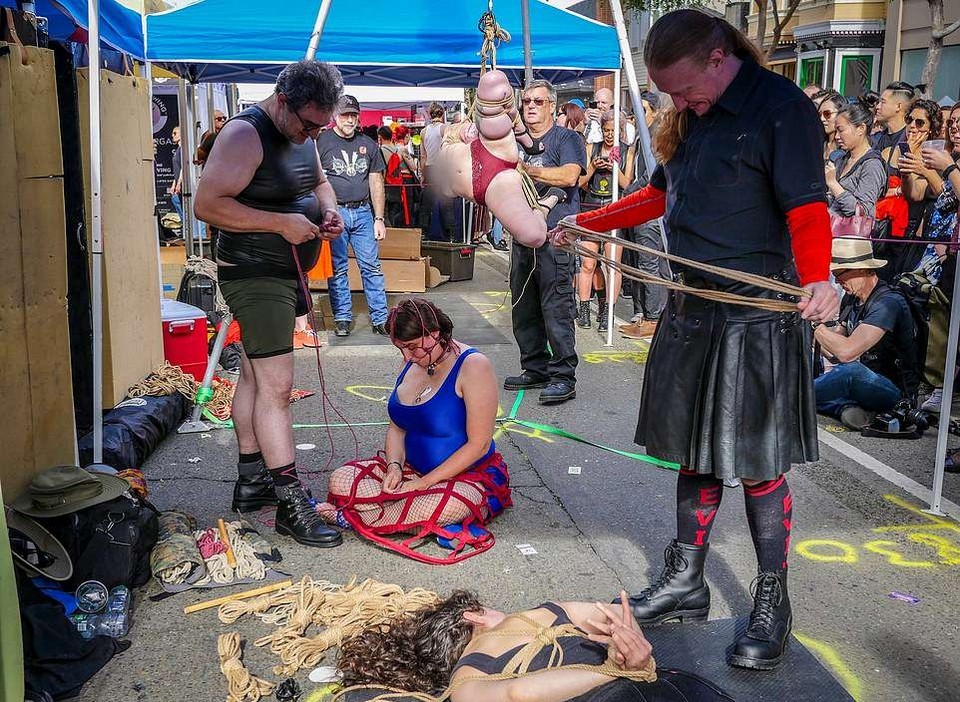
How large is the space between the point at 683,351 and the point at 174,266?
10.8 m

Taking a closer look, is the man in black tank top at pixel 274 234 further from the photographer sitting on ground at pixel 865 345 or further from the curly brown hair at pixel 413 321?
the photographer sitting on ground at pixel 865 345

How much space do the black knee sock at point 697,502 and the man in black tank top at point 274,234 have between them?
60.7 inches

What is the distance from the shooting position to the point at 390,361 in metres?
7.31

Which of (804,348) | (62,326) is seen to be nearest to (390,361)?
(62,326)

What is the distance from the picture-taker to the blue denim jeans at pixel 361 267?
321 inches

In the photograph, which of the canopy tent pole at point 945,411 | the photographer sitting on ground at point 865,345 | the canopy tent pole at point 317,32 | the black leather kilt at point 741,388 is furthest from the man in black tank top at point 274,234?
the photographer sitting on ground at point 865,345

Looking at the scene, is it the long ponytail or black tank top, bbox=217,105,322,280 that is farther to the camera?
black tank top, bbox=217,105,322,280

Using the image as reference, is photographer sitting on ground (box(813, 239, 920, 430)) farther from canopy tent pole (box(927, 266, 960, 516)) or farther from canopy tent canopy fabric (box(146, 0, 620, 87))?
canopy tent canopy fabric (box(146, 0, 620, 87))

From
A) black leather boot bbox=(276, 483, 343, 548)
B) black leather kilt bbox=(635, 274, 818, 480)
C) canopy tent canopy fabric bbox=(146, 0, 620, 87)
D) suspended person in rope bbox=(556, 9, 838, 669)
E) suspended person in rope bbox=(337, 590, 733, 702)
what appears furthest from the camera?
canopy tent canopy fabric bbox=(146, 0, 620, 87)

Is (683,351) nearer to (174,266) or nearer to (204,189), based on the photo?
(204,189)

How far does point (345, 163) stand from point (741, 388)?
5.87 m

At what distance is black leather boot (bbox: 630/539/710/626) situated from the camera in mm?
3002

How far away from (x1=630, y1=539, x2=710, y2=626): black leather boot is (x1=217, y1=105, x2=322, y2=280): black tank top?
1.94 m

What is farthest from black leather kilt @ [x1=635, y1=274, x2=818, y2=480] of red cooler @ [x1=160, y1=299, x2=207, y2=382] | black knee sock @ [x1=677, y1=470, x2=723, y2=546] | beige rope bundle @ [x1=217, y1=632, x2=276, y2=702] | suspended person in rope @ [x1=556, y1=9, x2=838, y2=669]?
red cooler @ [x1=160, y1=299, x2=207, y2=382]
